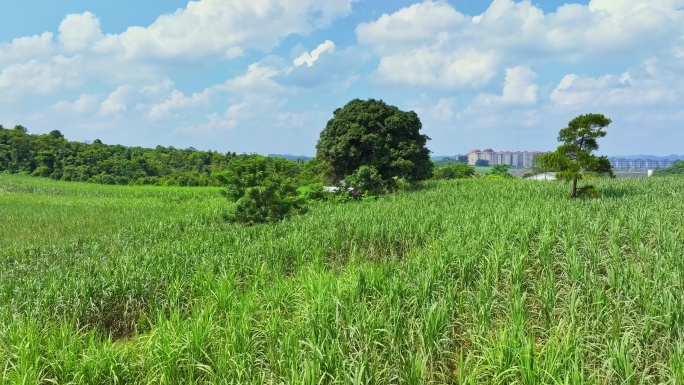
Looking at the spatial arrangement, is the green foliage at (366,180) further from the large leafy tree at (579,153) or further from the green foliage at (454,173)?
the green foliage at (454,173)

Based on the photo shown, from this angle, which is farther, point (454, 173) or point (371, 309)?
point (454, 173)

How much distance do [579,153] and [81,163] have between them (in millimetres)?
50205

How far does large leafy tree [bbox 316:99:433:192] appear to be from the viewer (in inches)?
852

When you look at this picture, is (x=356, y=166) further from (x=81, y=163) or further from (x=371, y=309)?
(x=81, y=163)

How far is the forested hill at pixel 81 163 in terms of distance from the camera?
43.4 m

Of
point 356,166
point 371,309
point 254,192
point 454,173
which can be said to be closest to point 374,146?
point 356,166

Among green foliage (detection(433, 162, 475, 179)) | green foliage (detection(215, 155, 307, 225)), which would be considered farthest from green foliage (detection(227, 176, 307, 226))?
green foliage (detection(433, 162, 475, 179))

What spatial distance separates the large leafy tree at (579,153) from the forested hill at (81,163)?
113 ft

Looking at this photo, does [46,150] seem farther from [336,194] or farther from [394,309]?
[394,309]

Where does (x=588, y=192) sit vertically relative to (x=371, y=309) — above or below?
above

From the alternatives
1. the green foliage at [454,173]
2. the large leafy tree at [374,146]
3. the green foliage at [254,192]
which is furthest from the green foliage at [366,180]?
the green foliage at [454,173]

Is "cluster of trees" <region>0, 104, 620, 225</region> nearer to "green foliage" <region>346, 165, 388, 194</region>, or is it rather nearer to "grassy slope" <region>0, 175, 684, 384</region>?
"green foliage" <region>346, 165, 388, 194</region>

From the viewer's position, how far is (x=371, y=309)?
4777 millimetres

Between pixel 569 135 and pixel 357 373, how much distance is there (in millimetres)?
13959
